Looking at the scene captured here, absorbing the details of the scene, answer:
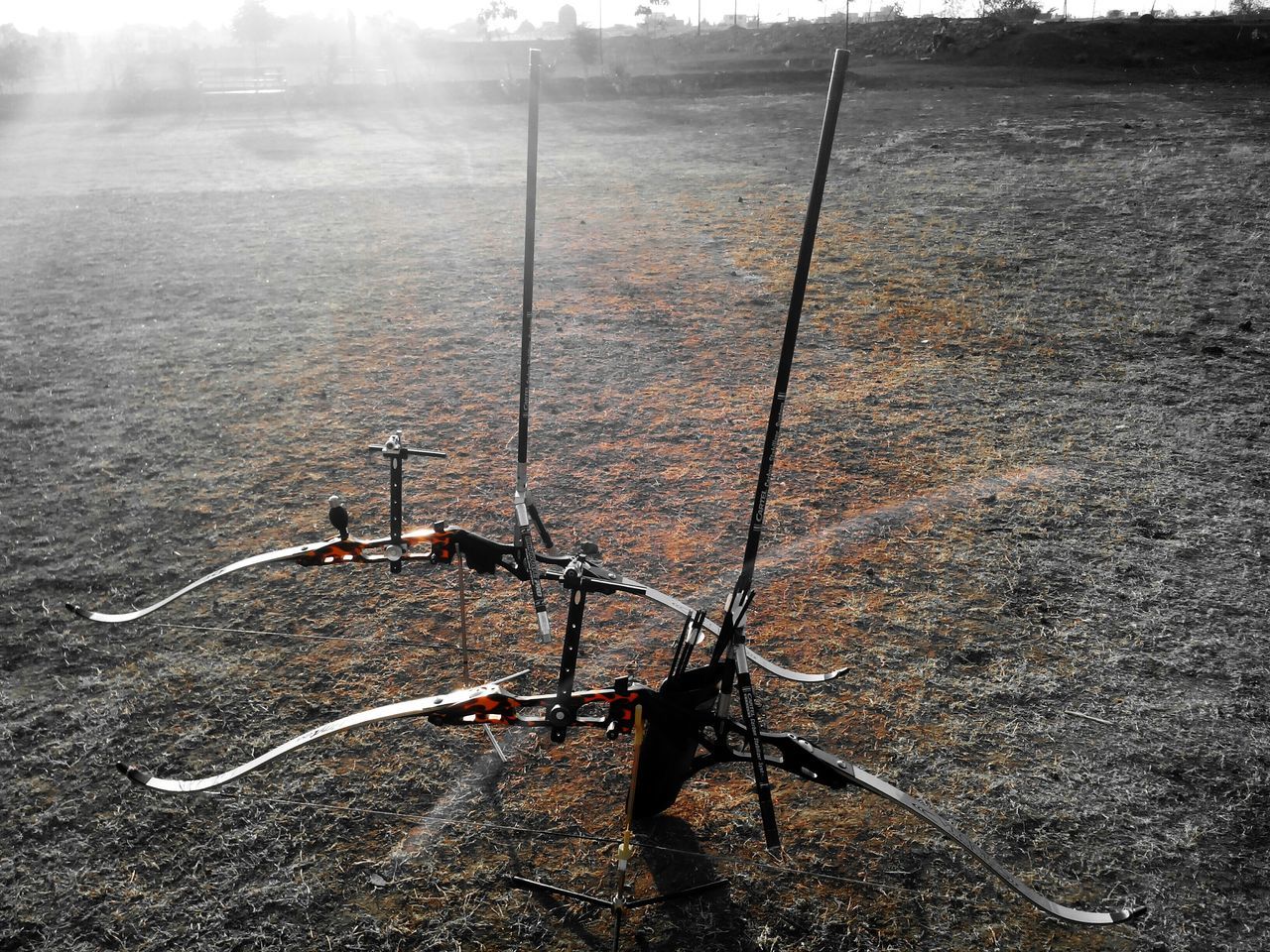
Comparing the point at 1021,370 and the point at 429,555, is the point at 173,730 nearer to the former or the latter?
the point at 429,555

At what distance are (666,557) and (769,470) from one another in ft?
10.6

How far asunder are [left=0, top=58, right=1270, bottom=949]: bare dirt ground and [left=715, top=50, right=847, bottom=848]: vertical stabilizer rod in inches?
35.2

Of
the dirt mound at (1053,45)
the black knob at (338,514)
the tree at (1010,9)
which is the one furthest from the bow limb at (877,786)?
the tree at (1010,9)

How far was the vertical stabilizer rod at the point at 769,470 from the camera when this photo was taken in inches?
119

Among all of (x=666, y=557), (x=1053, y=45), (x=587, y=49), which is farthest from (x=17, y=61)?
(x=666, y=557)

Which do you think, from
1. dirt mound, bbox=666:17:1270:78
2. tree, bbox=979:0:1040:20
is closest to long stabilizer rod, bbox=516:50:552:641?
dirt mound, bbox=666:17:1270:78

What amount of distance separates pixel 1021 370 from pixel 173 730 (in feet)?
28.3

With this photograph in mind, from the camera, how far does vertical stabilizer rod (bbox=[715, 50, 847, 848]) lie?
3.01 metres

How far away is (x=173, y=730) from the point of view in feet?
16.0

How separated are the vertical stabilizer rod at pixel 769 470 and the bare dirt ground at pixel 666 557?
894 mm

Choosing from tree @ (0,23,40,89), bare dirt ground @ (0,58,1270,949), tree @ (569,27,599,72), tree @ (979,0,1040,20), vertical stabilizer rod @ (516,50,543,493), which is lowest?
bare dirt ground @ (0,58,1270,949)

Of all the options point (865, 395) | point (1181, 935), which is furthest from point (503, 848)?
point (865, 395)

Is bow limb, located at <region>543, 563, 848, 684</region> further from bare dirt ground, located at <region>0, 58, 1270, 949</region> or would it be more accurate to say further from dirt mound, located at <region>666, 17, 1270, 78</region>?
dirt mound, located at <region>666, 17, 1270, 78</region>

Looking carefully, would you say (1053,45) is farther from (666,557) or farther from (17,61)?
(17,61)
